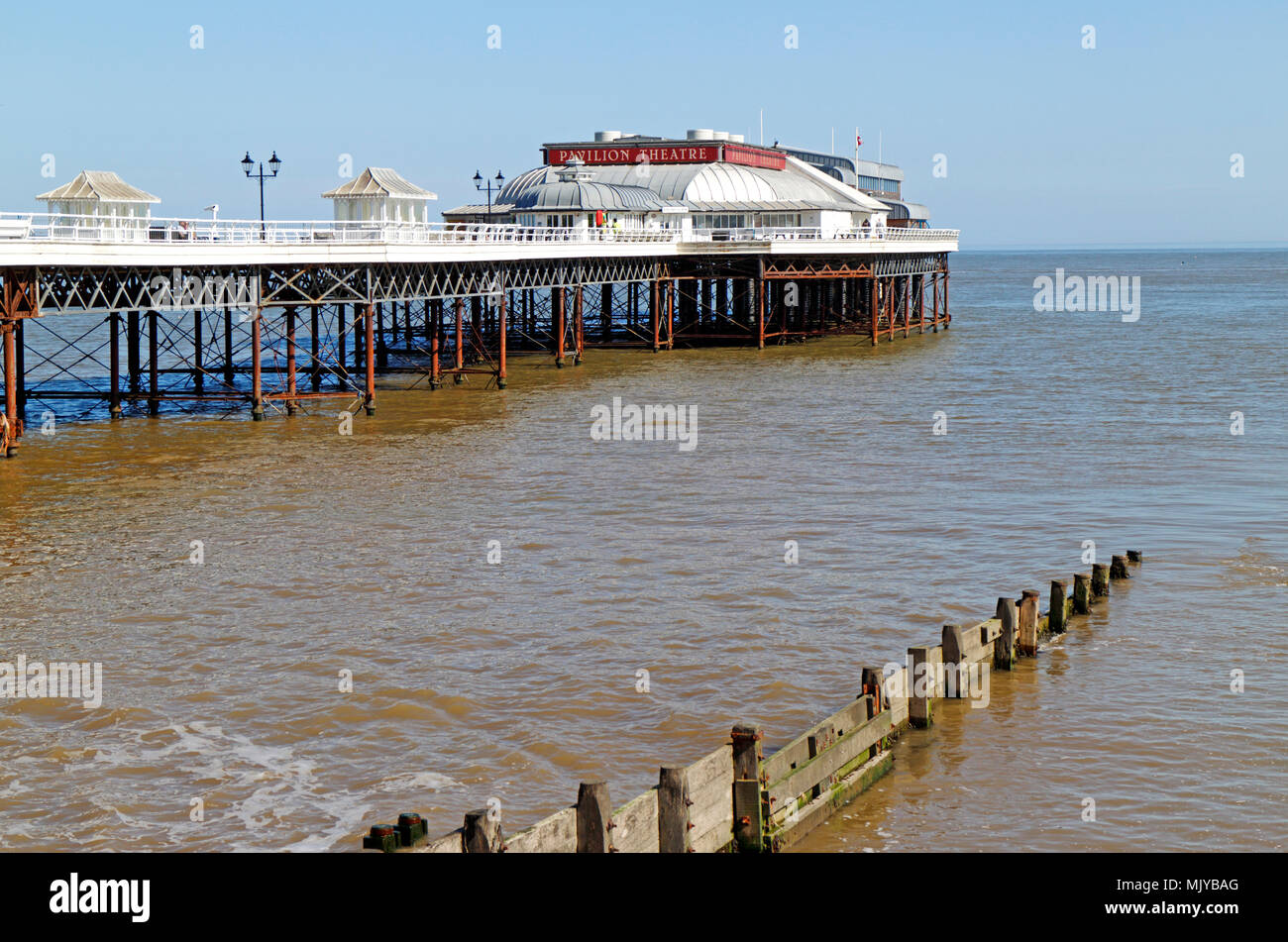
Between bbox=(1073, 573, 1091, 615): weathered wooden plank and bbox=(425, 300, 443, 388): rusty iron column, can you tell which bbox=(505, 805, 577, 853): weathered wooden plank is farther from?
bbox=(425, 300, 443, 388): rusty iron column

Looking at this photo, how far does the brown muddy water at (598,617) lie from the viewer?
15.5 metres

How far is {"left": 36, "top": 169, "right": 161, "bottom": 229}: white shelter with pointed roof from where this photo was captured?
42.8m

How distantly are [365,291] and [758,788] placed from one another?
119ft

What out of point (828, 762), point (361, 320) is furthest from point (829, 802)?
point (361, 320)

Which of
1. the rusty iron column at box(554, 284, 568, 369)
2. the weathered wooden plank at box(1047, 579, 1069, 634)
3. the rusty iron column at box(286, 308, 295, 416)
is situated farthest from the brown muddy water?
the rusty iron column at box(554, 284, 568, 369)

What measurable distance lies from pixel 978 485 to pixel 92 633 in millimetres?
20176

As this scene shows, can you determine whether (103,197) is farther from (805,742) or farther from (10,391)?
(805,742)

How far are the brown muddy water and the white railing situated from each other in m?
5.38

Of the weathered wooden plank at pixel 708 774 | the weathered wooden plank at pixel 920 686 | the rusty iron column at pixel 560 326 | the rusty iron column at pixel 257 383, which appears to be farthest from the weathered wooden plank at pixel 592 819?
the rusty iron column at pixel 560 326

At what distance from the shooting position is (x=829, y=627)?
72.0 ft
